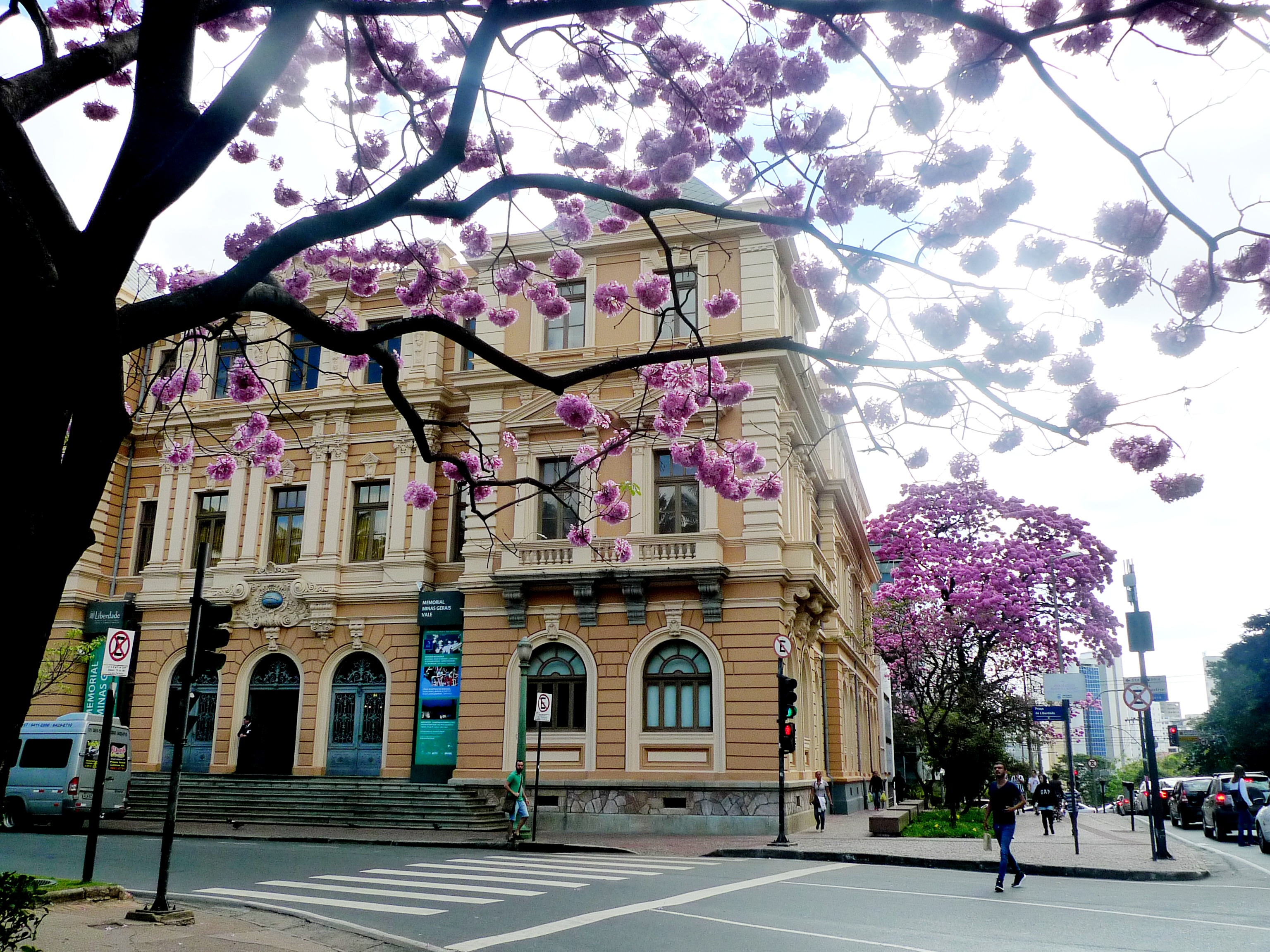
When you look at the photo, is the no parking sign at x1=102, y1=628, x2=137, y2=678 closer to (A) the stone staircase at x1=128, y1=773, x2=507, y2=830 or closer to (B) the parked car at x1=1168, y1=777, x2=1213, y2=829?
(A) the stone staircase at x1=128, y1=773, x2=507, y2=830

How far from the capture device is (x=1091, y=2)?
6.05 m

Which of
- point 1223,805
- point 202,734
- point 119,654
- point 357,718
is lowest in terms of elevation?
point 1223,805

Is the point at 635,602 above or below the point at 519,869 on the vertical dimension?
above

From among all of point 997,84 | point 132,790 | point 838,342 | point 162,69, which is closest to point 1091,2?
point 997,84

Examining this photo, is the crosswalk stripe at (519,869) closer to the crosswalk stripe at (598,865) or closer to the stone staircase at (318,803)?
the crosswalk stripe at (598,865)

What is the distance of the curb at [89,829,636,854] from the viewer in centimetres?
1923

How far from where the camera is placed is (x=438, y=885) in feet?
43.7

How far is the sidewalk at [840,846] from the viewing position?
16422 millimetres

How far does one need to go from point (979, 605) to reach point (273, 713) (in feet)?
70.8

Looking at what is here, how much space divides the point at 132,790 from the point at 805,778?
17.6 meters

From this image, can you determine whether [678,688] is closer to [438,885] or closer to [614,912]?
[438,885]

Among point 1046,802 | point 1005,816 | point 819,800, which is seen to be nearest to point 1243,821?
point 1046,802

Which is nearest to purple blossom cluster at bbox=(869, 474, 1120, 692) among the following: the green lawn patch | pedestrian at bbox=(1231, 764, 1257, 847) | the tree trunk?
the green lawn patch

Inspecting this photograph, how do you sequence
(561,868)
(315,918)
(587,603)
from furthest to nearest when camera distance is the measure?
1. (587,603)
2. (561,868)
3. (315,918)
